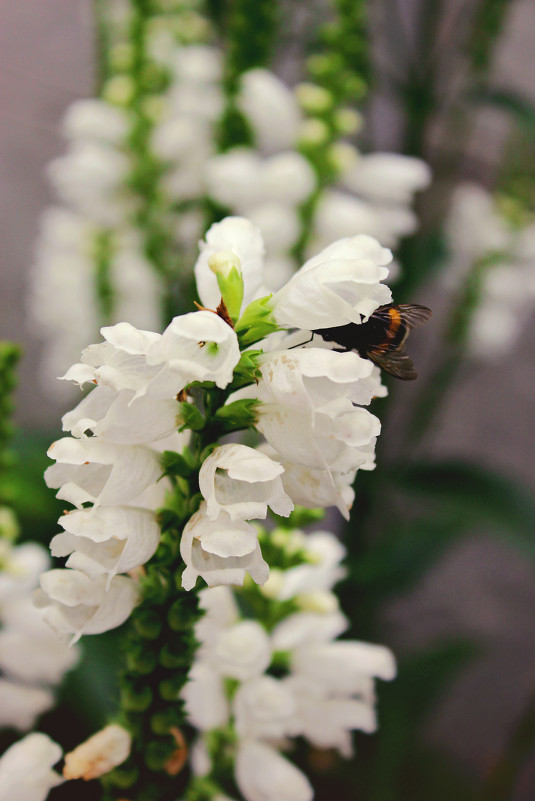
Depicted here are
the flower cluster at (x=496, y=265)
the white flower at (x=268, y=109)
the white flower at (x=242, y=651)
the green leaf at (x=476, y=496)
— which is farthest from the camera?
the flower cluster at (x=496, y=265)

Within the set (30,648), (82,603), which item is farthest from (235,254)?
(30,648)

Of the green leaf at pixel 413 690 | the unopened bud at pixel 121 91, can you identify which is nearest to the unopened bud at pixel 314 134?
the unopened bud at pixel 121 91

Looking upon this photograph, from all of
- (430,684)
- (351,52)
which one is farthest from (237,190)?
(430,684)

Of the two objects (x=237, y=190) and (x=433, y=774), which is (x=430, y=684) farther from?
(x=237, y=190)

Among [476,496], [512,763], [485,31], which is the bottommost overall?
[512,763]

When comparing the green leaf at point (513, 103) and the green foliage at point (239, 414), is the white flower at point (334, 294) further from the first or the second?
the green leaf at point (513, 103)

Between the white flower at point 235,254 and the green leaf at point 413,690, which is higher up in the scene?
the white flower at point 235,254

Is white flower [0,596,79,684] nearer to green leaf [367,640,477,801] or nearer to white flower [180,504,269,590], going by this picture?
white flower [180,504,269,590]

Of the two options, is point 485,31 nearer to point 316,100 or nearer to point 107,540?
point 316,100
